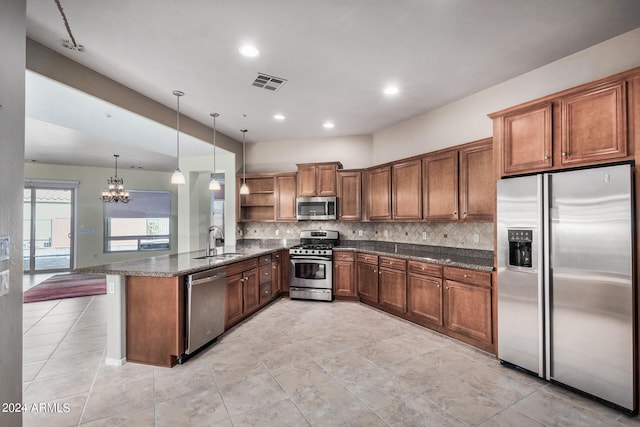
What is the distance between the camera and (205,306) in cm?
313

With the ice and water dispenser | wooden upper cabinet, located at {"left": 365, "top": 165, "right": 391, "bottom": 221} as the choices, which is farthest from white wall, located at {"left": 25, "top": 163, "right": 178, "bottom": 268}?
the ice and water dispenser

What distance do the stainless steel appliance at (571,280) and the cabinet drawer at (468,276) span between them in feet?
0.55

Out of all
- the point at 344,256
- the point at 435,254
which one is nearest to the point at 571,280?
the point at 435,254

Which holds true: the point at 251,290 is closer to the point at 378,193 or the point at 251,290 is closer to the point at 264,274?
the point at 264,274

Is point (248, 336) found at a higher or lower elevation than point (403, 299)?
lower

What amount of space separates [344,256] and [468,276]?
220cm

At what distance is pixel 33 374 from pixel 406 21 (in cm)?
451

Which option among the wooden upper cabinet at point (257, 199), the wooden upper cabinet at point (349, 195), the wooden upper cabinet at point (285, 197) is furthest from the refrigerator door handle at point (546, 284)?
the wooden upper cabinet at point (257, 199)

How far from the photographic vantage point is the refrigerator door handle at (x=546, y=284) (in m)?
2.51

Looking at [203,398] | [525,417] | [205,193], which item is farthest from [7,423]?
[205,193]

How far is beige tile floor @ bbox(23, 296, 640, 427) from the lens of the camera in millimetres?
2080

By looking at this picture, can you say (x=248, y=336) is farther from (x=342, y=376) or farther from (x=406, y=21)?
(x=406, y=21)

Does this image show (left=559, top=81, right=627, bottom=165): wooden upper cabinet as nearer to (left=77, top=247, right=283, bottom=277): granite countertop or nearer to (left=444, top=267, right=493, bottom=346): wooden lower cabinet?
(left=444, top=267, right=493, bottom=346): wooden lower cabinet

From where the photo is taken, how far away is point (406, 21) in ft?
7.66
